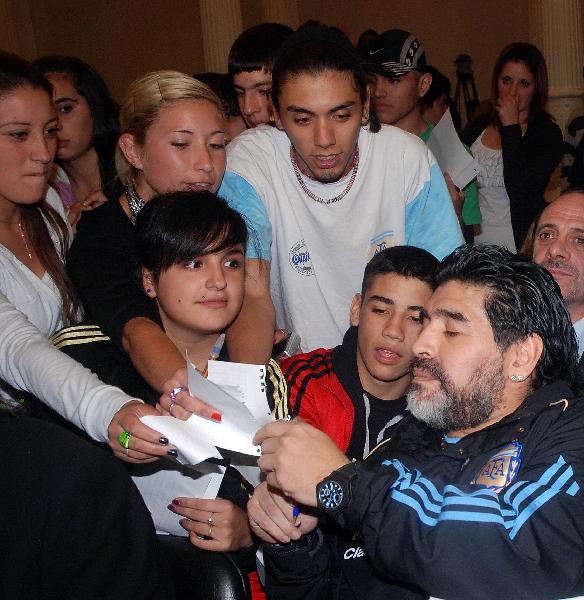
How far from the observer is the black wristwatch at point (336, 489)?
165cm

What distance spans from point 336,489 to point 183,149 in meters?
1.35

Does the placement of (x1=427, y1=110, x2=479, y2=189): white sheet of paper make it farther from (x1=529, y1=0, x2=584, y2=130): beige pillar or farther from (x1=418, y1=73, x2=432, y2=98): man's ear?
(x1=529, y1=0, x2=584, y2=130): beige pillar

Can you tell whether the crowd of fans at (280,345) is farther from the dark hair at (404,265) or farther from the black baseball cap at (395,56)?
the black baseball cap at (395,56)

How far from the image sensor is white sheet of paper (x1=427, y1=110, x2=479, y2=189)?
11.2 feet

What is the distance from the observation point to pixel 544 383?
1998 mm

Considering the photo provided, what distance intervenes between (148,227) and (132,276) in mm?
151

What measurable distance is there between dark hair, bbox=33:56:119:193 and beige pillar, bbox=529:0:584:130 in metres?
5.41

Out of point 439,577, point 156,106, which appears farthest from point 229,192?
point 439,577

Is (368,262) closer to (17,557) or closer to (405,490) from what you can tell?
(405,490)

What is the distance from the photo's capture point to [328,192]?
9.12 feet

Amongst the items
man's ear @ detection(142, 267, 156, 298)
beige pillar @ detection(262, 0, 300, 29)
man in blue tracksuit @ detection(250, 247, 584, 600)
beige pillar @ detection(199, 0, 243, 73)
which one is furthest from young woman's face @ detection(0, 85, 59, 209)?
beige pillar @ detection(262, 0, 300, 29)

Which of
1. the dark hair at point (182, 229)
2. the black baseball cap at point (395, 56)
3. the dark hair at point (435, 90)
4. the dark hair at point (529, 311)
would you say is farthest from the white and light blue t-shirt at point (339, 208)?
the dark hair at point (435, 90)

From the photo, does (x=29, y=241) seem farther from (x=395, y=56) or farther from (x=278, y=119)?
(x=395, y=56)

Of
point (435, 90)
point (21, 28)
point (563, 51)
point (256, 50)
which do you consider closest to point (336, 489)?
point (256, 50)
